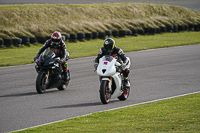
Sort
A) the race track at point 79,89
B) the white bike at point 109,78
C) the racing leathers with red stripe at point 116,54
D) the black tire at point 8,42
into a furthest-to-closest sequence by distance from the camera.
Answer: the black tire at point 8,42 < the racing leathers with red stripe at point 116,54 < the white bike at point 109,78 < the race track at point 79,89

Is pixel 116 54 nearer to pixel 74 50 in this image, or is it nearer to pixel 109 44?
pixel 109 44

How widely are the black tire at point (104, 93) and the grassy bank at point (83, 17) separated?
18.0 meters

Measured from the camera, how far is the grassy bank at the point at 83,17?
29.1 metres

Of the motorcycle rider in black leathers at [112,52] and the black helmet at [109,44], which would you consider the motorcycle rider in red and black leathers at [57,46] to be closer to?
the motorcycle rider in black leathers at [112,52]

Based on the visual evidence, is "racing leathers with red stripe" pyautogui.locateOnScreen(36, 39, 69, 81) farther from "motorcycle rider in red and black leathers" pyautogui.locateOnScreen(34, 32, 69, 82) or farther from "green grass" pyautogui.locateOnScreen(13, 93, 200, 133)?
"green grass" pyautogui.locateOnScreen(13, 93, 200, 133)

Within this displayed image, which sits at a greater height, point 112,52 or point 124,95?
point 112,52

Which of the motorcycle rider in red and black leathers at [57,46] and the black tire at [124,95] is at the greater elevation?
the motorcycle rider in red and black leathers at [57,46]

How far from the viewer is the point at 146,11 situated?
40.9 meters

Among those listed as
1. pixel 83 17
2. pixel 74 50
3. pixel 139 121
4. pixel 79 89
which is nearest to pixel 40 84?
pixel 79 89

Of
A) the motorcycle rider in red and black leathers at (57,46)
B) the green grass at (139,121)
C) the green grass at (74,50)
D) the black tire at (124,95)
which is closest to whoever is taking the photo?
the green grass at (139,121)

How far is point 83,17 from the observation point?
34.6m

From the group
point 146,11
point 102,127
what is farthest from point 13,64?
point 146,11

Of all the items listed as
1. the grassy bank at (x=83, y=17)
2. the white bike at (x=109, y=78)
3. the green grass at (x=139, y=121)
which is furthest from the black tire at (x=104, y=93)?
the grassy bank at (x=83, y=17)

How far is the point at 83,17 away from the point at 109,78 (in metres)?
25.2
